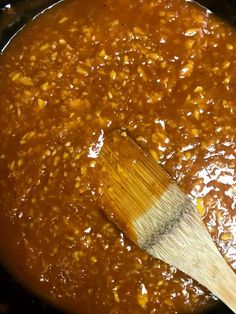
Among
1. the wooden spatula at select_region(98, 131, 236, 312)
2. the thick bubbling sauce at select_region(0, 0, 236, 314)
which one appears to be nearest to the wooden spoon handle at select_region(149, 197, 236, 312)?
the wooden spatula at select_region(98, 131, 236, 312)

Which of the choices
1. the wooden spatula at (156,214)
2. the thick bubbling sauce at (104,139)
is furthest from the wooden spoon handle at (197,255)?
the thick bubbling sauce at (104,139)

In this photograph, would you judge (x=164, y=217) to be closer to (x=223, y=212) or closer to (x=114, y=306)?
(x=223, y=212)

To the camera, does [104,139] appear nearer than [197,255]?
No

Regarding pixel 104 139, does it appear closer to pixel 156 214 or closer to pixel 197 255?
pixel 156 214

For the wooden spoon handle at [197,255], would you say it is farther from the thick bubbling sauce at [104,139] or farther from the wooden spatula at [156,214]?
the thick bubbling sauce at [104,139]

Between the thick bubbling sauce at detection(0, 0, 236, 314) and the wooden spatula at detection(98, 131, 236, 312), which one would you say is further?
the thick bubbling sauce at detection(0, 0, 236, 314)

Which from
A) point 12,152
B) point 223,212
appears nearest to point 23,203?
point 12,152

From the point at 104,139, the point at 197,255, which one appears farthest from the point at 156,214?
the point at 104,139

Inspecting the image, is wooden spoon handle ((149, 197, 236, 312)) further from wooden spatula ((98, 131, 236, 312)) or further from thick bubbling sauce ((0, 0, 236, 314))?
thick bubbling sauce ((0, 0, 236, 314))
